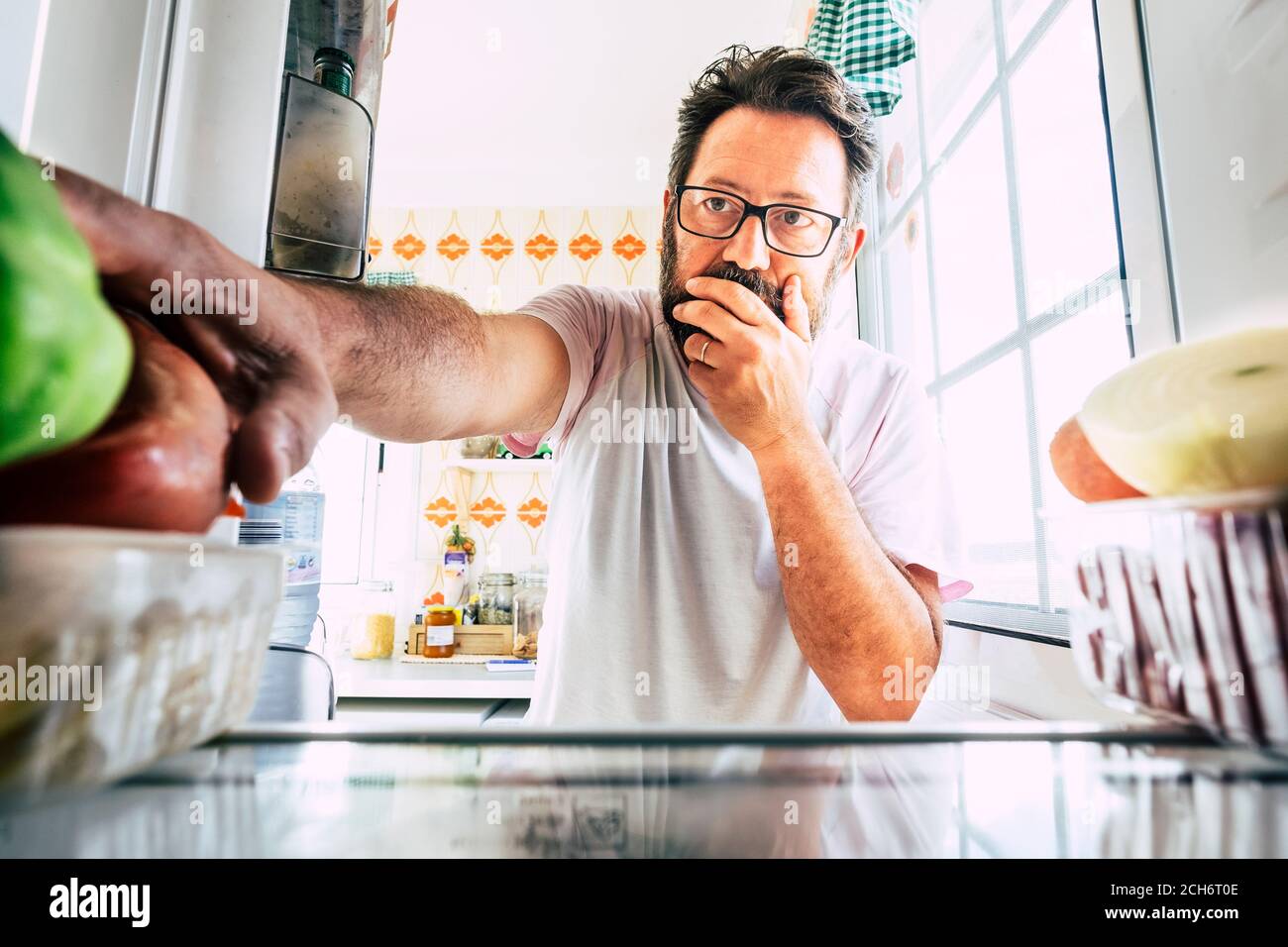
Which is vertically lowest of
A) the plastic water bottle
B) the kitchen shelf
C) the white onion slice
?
the plastic water bottle

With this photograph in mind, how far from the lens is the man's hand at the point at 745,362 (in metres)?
0.33

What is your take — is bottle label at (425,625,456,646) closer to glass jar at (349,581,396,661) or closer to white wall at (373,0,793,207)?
glass jar at (349,581,396,661)

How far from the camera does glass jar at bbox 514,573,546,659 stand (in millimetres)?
957

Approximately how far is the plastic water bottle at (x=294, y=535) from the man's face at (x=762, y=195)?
0.24 m

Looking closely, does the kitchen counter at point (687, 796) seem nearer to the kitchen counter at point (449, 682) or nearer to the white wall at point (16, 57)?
the white wall at point (16, 57)

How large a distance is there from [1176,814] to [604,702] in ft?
1.15

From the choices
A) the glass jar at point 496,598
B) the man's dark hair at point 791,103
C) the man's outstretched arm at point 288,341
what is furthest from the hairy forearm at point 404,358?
the glass jar at point 496,598

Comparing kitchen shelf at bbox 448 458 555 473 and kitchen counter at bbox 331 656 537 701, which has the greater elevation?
kitchen shelf at bbox 448 458 555 473

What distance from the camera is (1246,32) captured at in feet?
0.67

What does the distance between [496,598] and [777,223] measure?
979mm

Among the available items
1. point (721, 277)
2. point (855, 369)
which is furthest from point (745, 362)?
point (855, 369)

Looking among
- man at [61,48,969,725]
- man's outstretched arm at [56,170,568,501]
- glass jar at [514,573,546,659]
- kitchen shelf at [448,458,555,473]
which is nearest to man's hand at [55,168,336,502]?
man's outstretched arm at [56,170,568,501]

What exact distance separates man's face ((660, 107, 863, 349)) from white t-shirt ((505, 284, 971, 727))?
0.08 m

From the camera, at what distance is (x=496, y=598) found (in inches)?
48.4
